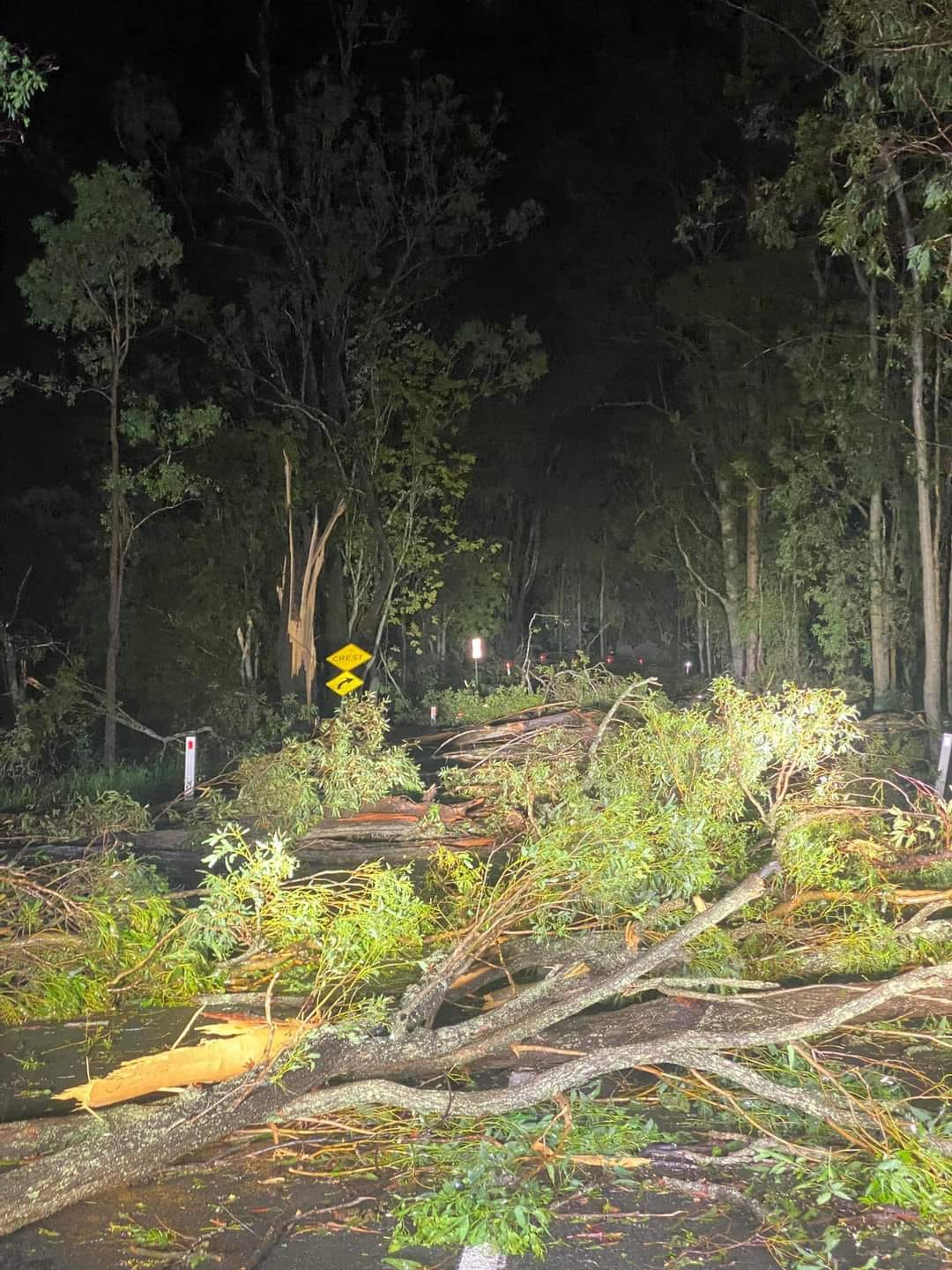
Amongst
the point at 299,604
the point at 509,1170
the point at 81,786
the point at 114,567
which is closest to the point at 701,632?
the point at 299,604

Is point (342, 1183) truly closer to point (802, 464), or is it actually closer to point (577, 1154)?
point (577, 1154)

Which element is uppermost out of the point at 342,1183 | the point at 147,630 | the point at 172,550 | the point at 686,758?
the point at 172,550

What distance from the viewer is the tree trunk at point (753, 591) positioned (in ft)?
114

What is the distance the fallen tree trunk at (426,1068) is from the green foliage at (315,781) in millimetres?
6508

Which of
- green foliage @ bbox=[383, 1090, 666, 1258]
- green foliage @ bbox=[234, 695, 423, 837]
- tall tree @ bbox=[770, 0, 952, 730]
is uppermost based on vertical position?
tall tree @ bbox=[770, 0, 952, 730]

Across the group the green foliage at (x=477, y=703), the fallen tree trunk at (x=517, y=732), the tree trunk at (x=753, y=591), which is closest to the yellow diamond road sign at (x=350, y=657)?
the green foliage at (x=477, y=703)

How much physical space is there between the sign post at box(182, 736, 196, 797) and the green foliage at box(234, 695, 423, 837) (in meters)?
0.90

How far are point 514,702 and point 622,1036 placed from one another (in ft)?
51.6

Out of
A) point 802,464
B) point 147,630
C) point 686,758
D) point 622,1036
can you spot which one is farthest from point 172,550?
point 622,1036

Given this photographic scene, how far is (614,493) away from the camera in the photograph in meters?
54.8

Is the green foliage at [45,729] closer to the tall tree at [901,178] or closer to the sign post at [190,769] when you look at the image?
the sign post at [190,769]

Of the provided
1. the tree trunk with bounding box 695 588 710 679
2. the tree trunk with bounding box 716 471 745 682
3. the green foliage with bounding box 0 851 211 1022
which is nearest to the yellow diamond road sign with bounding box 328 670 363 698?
the green foliage with bounding box 0 851 211 1022

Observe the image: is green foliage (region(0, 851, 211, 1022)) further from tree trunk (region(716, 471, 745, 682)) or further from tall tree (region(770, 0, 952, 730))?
tree trunk (region(716, 471, 745, 682))

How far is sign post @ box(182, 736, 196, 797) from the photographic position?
47.2 feet
